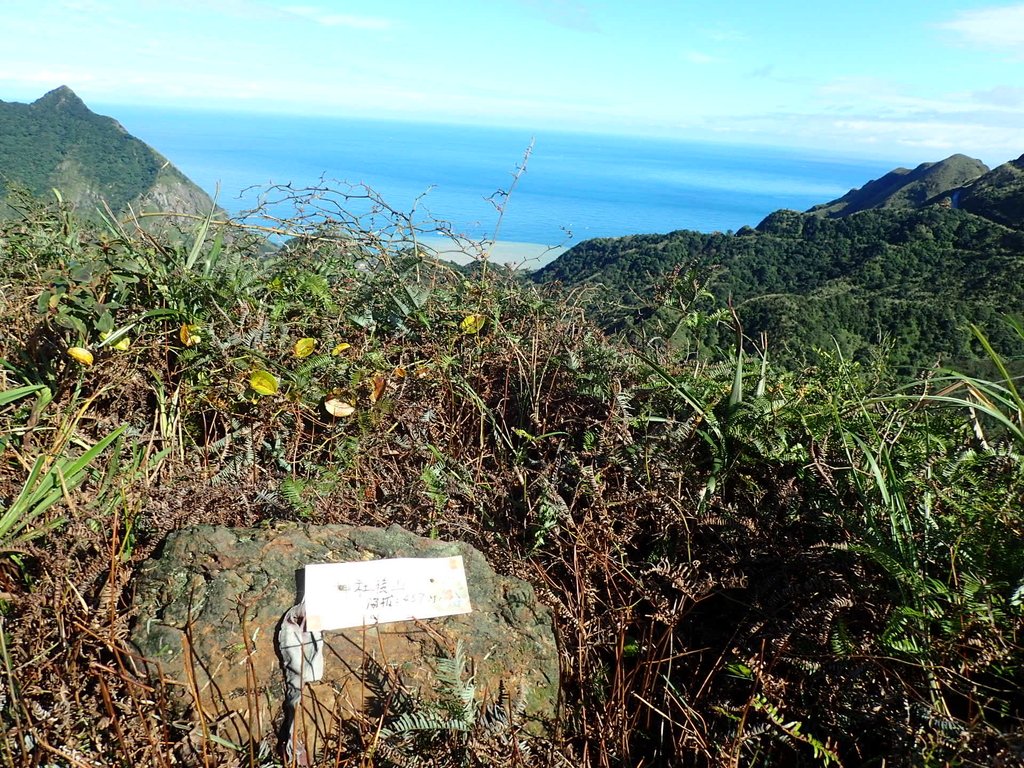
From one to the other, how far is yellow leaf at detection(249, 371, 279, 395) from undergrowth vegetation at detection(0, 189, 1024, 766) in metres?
0.01

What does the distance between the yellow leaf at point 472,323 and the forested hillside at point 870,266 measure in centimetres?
541

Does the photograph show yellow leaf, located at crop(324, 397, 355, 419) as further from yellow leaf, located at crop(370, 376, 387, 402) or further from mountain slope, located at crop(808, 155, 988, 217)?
mountain slope, located at crop(808, 155, 988, 217)

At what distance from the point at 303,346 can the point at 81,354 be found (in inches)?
32.3

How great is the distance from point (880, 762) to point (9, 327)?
11.4ft

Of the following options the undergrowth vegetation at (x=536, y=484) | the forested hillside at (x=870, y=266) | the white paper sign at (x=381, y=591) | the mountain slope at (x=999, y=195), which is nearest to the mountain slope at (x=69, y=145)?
the forested hillside at (x=870, y=266)

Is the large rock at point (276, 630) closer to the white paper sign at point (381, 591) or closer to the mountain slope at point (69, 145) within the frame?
the white paper sign at point (381, 591)

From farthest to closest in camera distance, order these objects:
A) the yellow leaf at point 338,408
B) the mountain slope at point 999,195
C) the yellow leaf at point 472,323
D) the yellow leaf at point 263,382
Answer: the mountain slope at point 999,195 < the yellow leaf at point 472,323 < the yellow leaf at point 338,408 < the yellow leaf at point 263,382

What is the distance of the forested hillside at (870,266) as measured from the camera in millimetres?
12102

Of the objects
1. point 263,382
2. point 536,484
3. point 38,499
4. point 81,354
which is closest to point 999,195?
point 536,484

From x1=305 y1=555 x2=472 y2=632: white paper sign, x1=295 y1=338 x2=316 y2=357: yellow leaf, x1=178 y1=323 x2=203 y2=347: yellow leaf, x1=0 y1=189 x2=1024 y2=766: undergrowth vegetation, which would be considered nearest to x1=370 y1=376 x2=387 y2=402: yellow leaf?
x1=0 y1=189 x2=1024 y2=766: undergrowth vegetation

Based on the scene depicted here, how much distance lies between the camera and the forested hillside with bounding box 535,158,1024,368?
39.7 feet

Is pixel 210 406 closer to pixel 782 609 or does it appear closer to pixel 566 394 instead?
pixel 566 394

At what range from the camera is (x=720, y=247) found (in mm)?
23047

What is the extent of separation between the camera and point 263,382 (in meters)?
2.61
